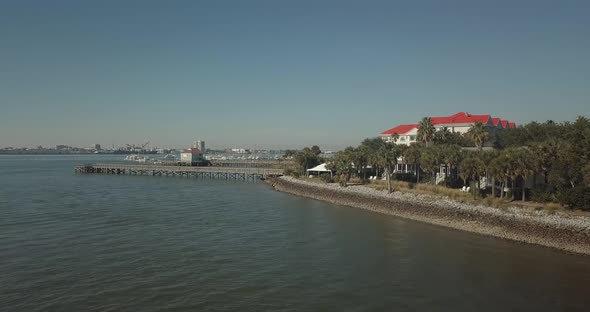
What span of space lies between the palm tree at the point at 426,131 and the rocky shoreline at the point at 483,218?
15.6 metres

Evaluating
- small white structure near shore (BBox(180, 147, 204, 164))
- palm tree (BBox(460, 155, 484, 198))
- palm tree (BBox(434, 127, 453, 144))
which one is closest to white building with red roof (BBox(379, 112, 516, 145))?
palm tree (BBox(434, 127, 453, 144))

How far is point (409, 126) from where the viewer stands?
86750mm

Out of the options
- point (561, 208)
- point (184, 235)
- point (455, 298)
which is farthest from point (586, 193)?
point (184, 235)

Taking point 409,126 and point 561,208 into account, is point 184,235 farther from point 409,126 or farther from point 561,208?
point 409,126

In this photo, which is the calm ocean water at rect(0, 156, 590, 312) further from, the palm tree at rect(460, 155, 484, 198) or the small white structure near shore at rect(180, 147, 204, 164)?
the small white structure near shore at rect(180, 147, 204, 164)

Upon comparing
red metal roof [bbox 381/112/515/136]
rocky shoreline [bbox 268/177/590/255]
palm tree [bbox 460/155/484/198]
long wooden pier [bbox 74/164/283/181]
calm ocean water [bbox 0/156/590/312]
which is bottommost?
calm ocean water [bbox 0/156/590/312]

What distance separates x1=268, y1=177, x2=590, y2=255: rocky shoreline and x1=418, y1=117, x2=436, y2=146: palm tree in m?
15.6

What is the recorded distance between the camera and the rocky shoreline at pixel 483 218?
2855cm

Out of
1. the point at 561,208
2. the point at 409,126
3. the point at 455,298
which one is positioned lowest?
the point at 455,298

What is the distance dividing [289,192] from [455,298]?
1815 inches

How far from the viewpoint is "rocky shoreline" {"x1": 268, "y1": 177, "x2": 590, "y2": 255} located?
28.5m

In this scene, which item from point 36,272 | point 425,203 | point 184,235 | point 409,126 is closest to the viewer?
point 36,272

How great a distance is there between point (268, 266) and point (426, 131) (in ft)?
146

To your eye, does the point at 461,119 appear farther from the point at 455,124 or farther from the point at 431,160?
the point at 431,160
